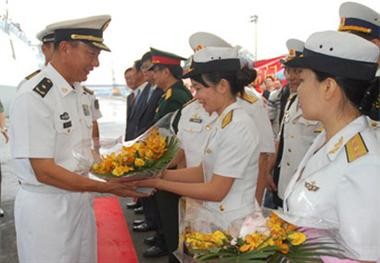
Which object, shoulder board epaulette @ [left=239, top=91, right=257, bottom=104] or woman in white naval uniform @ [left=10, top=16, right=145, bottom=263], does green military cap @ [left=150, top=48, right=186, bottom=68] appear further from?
woman in white naval uniform @ [left=10, top=16, right=145, bottom=263]

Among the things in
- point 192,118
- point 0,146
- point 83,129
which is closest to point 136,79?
point 192,118

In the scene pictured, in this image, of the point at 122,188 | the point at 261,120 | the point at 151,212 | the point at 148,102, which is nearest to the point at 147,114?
the point at 148,102

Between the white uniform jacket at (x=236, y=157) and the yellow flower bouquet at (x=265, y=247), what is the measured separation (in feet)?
1.95

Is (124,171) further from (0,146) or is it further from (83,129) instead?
(0,146)

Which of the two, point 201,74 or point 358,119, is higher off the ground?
point 201,74

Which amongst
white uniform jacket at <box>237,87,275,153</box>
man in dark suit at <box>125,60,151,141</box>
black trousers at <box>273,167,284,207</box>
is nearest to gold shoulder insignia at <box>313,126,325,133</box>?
white uniform jacket at <box>237,87,275,153</box>

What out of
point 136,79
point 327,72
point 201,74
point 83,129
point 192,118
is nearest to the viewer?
point 327,72

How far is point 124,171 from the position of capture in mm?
1742

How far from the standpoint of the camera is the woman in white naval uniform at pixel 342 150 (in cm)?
103

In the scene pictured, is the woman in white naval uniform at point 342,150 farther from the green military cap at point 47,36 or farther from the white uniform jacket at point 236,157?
the green military cap at point 47,36

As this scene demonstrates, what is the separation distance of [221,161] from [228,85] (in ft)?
1.28

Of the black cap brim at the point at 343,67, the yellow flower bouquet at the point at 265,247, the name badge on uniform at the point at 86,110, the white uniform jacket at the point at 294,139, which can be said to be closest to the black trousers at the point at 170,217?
the white uniform jacket at the point at 294,139

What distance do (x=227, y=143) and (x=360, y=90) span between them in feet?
2.22

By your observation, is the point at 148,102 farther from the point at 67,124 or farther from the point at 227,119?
the point at 227,119
